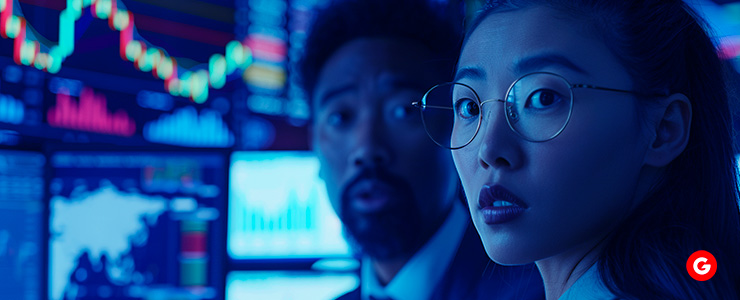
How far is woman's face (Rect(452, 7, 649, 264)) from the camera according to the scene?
636 mm

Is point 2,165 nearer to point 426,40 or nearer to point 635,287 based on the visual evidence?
point 426,40

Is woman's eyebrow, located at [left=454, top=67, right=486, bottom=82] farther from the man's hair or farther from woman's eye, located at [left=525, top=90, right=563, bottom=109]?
the man's hair

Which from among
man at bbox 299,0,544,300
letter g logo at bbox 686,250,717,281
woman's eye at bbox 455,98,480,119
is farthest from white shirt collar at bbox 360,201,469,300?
letter g logo at bbox 686,250,717,281

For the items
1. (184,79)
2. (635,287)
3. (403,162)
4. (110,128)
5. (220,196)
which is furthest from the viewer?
(184,79)

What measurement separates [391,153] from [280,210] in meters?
0.36

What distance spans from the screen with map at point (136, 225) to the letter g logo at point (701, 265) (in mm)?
1188

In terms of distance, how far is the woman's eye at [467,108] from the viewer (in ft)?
2.39

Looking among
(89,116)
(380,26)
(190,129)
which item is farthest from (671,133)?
(190,129)

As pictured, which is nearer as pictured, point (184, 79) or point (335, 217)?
point (335, 217)

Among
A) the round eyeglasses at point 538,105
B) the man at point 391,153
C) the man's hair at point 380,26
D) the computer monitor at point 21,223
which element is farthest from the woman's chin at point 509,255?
the computer monitor at point 21,223

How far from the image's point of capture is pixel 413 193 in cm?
150

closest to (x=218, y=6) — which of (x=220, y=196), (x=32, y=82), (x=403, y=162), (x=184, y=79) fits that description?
(x=184, y=79)

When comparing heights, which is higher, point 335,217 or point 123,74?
point 123,74

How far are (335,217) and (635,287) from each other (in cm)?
117
